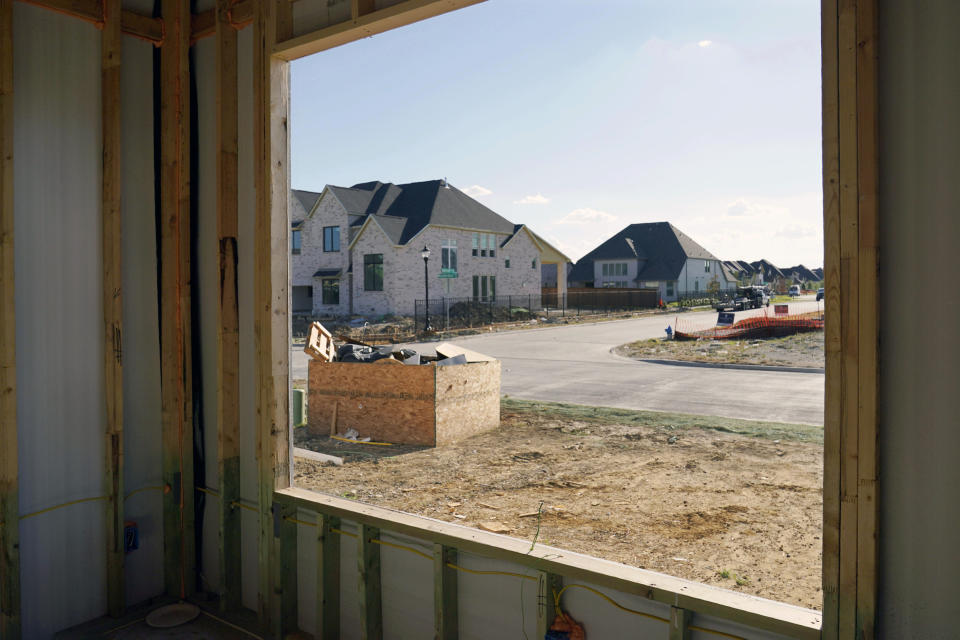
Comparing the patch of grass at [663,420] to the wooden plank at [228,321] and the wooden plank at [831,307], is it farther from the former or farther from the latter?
the wooden plank at [831,307]

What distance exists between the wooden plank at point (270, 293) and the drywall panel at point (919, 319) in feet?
12.6

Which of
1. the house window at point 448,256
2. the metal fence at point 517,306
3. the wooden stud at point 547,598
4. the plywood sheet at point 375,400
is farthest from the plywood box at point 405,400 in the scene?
the house window at point 448,256

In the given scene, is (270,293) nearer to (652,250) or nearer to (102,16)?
(102,16)

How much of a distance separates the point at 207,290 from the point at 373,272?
3372 cm

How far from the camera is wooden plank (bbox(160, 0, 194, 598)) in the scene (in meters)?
5.43

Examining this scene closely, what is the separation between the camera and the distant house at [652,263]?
214ft

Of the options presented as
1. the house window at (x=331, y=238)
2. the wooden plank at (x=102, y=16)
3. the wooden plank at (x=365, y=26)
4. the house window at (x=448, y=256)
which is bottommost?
Answer: the wooden plank at (x=365, y=26)

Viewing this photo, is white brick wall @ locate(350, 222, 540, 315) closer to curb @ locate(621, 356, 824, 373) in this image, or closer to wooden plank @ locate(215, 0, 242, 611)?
curb @ locate(621, 356, 824, 373)

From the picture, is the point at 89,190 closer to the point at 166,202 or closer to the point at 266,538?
the point at 166,202

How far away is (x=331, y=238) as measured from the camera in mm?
40812

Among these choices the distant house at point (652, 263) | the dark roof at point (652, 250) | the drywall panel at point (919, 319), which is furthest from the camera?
the dark roof at point (652, 250)

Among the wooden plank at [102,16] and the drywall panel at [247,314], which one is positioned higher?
the wooden plank at [102,16]

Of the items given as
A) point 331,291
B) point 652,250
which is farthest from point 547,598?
point 652,250

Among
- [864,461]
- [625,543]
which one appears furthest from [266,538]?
[864,461]
